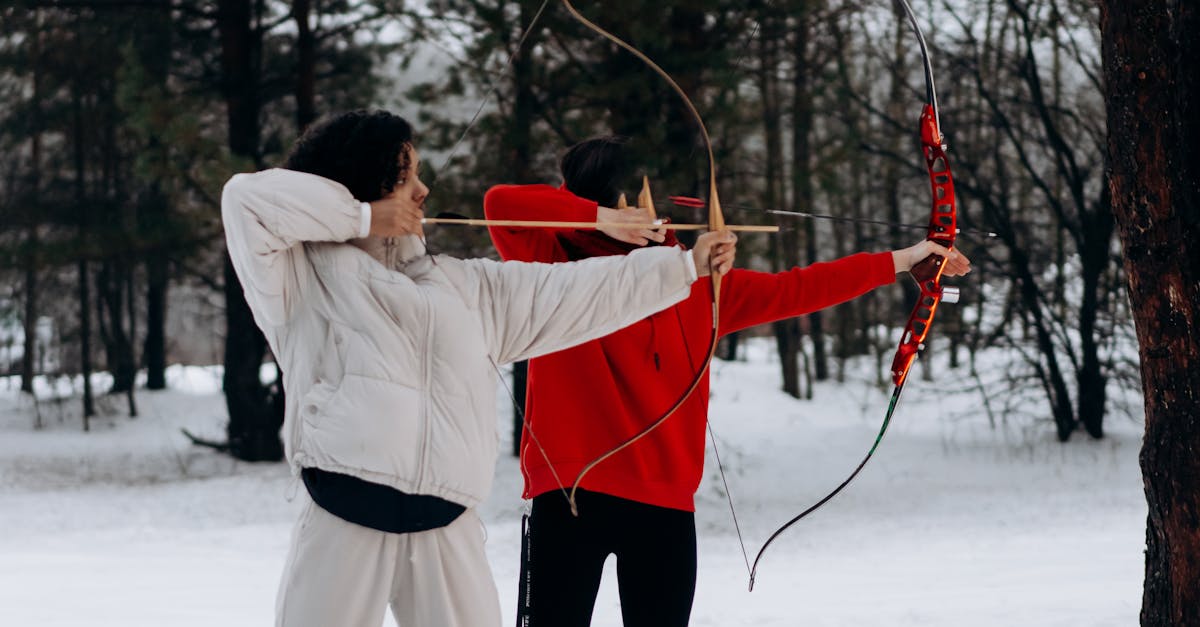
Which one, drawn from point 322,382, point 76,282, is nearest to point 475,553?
point 322,382

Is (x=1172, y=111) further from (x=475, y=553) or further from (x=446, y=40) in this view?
(x=446, y=40)

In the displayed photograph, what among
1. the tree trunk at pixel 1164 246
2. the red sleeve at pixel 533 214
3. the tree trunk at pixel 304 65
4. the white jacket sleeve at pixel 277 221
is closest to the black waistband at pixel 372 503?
the white jacket sleeve at pixel 277 221

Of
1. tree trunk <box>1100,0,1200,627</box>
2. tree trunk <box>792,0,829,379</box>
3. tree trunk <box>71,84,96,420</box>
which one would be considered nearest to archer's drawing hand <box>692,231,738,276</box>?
tree trunk <box>1100,0,1200,627</box>

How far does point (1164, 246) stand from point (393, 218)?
1698 millimetres

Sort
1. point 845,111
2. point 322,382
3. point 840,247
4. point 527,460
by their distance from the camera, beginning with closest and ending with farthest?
point 322,382, point 527,460, point 845,111, point 840,247

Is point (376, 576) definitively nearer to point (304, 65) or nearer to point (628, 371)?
point (628, 371)

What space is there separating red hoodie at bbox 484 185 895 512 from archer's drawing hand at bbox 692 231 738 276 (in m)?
0.34

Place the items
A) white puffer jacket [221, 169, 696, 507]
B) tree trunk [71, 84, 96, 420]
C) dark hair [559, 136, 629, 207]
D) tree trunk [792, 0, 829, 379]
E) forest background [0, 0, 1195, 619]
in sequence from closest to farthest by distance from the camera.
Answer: white puffer jacket [221, 169, 696, 507] → dark hair [559, 136, 629, 207] → forest background [0, 0, 1195, 619] → tree trunk [792, 0, 829, 379] → tree trunk [71, 84, 96, 420]

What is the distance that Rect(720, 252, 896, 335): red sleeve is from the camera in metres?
2.08

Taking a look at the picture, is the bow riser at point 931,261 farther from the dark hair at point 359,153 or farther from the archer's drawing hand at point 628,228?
the dark hair at point 359,153

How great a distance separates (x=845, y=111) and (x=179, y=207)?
599 cm

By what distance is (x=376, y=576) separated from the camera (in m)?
1.50

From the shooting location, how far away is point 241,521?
25.4 feet

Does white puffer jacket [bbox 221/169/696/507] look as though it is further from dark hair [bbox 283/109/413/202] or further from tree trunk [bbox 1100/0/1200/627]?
tree trunk [bbox 1100/0/1200/627]
